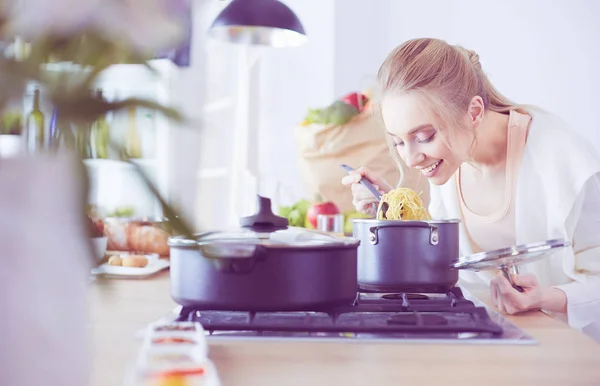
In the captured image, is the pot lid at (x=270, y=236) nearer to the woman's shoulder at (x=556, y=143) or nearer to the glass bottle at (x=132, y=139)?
the glass bottle at (x=132, y=139)

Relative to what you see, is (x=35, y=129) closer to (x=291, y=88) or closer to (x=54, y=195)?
(x=54, y=195)

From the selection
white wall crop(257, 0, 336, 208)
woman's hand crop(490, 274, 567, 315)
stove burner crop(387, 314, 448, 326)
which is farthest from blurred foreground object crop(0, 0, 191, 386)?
white wall crop(257, 0, 336, 208)

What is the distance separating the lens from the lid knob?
3.02 ft

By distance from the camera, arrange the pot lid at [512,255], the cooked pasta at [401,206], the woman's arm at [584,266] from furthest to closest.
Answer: the cooked pasta at [401,206]
the woman's arm at [584,266]
the pot lid at [512,255]

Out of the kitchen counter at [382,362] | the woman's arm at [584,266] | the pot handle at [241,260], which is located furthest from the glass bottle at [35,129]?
the woman's arm at [584,266]

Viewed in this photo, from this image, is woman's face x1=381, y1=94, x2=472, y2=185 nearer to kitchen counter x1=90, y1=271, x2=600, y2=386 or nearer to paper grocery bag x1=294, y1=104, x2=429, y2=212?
kitchen counter x1=90, y1=271, x2=600, y2=386

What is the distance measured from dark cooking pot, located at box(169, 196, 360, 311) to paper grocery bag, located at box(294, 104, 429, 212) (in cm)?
213

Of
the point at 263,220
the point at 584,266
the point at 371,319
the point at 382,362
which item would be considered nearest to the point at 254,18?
the point at 584,266

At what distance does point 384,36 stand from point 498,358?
382 centimetres

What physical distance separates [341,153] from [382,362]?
2.48 metres

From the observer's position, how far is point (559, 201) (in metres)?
1.57

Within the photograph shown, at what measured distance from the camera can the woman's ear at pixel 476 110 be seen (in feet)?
5.85

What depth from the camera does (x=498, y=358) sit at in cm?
71

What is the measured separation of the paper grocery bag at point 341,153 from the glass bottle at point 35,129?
2.72 meters
